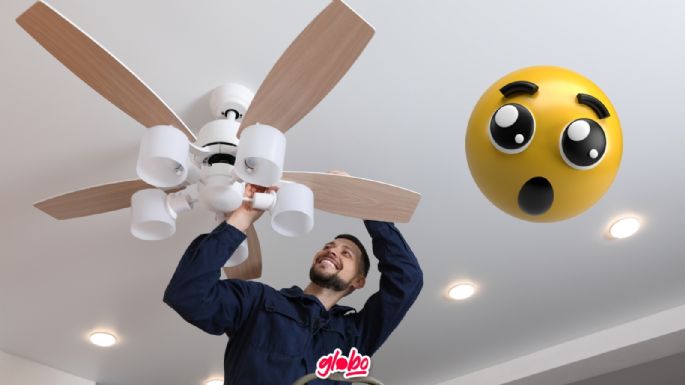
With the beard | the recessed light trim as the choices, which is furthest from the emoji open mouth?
the recessed light trim

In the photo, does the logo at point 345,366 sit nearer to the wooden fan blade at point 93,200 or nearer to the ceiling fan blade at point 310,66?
the ceiling fan blade at point 310,66

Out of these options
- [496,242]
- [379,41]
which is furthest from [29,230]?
[496,242]

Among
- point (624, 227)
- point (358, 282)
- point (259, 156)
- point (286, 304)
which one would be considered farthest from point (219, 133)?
point (624, 227)

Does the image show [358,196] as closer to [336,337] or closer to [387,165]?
[336,337]

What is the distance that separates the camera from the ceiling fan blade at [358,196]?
1558mm

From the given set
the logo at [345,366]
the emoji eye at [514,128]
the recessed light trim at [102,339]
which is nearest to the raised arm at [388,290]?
the emoji eye at [514,128]

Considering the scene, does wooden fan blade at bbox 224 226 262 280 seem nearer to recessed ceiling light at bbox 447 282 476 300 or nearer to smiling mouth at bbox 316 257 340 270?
smiling mouth at bbox 316 257 340 270

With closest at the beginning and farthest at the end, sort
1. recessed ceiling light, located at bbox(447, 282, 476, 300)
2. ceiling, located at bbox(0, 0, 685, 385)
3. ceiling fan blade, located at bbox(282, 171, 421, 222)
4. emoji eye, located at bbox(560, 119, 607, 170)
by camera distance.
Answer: emoji eye, located at bbox(560, 119, 607, 170) → ceiling fan blade, located at bbox(282, 171, 421, 222) → ceiling, located at bbox(0, 0, 685, 385) → recessed ceiling light, located at bbox(447, 282, 476, 300)

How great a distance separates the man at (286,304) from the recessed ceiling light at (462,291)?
94 cm

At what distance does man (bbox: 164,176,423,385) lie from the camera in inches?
55.6

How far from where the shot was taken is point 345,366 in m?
0.80

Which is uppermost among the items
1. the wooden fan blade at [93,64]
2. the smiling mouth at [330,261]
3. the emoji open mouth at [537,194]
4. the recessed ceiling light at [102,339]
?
the recessed ceiling light at [102,339]

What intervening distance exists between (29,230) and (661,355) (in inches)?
103

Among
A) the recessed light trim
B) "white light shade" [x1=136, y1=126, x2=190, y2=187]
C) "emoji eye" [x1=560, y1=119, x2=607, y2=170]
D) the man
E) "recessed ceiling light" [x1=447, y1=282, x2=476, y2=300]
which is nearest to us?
"emoji eye" [x1=560, y1=119, x2=607, y2=170]
